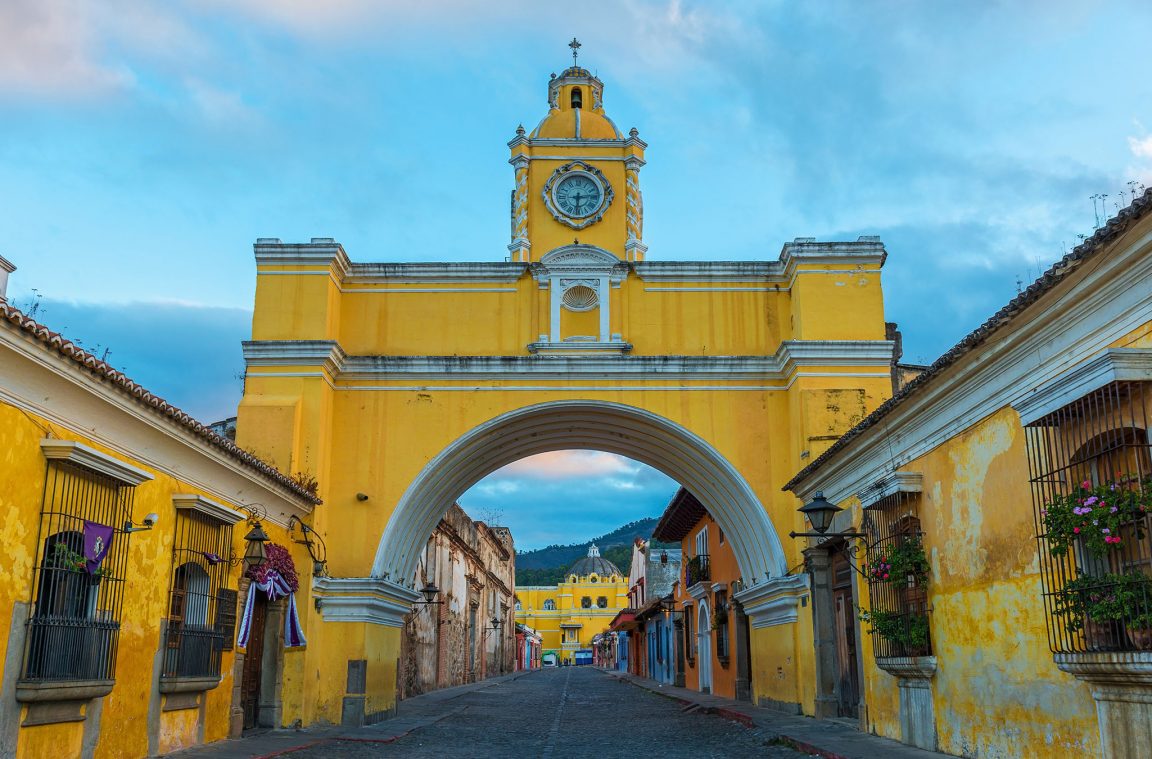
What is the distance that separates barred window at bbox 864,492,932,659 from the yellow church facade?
77889 mm

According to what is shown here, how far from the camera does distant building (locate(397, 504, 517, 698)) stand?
25331 millimetres

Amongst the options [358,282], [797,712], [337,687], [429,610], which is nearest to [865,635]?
[797,712]

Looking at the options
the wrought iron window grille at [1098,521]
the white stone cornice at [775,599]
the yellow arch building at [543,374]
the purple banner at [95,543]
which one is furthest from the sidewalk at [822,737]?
the purple banner at [95,543]

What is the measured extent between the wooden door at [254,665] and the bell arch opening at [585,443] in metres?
1.96

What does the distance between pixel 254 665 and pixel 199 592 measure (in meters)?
3.03

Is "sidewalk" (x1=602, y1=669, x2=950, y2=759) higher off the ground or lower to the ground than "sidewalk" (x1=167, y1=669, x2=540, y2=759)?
Result: higher

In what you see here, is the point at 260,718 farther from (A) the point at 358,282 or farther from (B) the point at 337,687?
(A) the point at 358,282

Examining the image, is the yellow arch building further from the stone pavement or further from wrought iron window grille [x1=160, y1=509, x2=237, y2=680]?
wrought iron window grille [x1=160, y1=509, x2=237, y2=680]

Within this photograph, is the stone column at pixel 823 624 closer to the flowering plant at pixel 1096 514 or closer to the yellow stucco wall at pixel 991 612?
the yellow stucco wall at pixel 991 612

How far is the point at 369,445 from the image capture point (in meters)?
16.1

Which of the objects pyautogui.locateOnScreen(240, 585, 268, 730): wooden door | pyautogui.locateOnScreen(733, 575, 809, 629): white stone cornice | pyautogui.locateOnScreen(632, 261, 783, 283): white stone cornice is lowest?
pyautogui.locateOnScreen(240, 585, 268, 730): wooden door

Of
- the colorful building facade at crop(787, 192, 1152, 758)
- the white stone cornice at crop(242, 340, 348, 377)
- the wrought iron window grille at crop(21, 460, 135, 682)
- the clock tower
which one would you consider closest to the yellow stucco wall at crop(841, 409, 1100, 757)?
the colorful building facade at crop(787, 192, 1152, 758)

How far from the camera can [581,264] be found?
16.6 m

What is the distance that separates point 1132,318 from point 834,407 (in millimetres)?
9377
